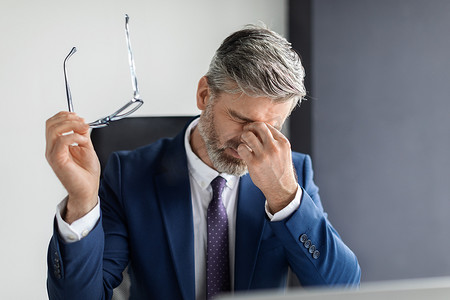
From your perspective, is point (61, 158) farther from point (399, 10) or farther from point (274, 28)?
point (399, 10)

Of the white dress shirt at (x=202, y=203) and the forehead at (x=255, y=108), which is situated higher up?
the forehead at (x=255, y=108)

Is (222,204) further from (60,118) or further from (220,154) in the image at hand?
(60,118)

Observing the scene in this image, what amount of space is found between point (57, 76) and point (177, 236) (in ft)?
3.68

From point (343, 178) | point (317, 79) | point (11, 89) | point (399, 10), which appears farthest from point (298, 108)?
point (11, 89)

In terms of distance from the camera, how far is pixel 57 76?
2135 millimetres

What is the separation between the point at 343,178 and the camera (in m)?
2.39

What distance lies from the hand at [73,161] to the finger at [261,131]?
39 cm

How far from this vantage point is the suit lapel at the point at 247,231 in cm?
133

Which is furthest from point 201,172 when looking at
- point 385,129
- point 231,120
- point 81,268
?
point 385,129

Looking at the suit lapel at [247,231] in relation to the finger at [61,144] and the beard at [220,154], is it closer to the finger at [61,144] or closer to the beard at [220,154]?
the beard at [220,154]

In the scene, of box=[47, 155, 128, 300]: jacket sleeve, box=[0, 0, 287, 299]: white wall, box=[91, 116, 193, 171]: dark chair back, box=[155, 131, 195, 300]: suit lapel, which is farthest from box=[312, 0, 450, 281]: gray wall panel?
box=[47, 155, 128, 300]: jacket sleeve

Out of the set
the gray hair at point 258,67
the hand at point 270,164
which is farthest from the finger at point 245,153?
the gray hair at point 258,67

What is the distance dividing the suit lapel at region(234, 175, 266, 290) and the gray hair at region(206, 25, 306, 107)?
28cm

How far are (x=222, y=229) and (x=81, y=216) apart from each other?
0.38 meters
